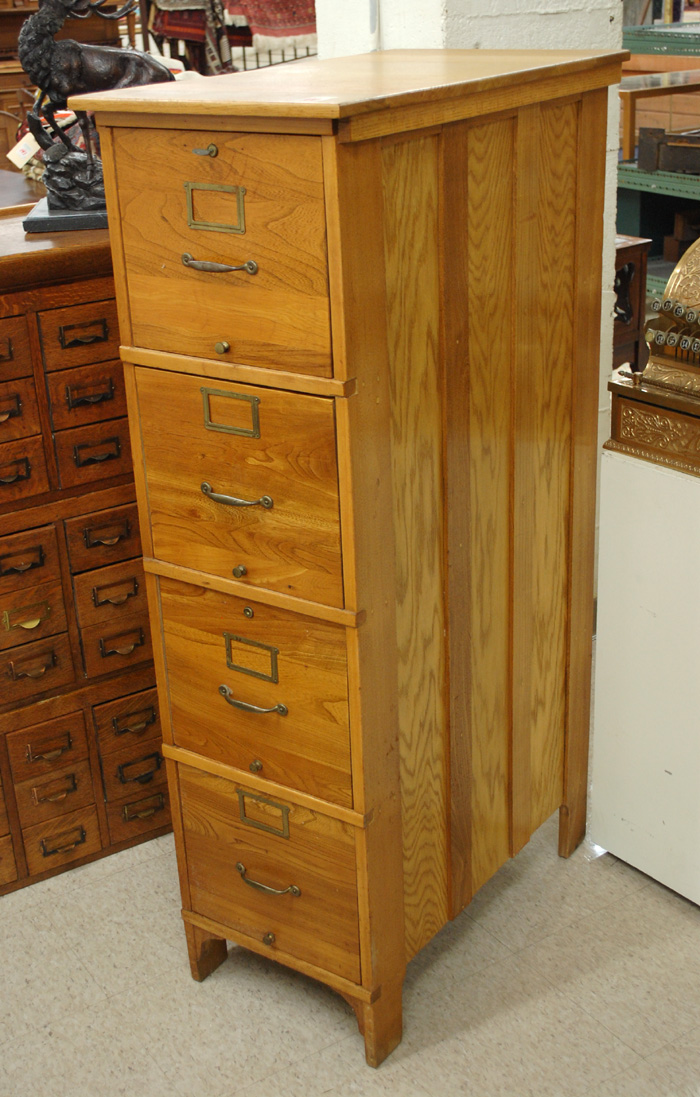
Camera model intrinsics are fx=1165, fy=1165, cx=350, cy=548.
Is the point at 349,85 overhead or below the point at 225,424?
overhead

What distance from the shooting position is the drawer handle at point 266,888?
1870 millimetres

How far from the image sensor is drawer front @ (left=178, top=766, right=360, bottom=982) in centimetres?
181

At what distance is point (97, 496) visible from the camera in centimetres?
223

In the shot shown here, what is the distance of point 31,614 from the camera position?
7.27ft

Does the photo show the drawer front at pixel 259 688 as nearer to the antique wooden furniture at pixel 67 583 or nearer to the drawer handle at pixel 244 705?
the drawer handle at pixel 244 705

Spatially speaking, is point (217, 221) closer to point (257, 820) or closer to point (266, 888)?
point (257, 820)

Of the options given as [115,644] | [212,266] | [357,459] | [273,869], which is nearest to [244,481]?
[357,459]

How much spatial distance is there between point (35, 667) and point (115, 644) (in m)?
0.17

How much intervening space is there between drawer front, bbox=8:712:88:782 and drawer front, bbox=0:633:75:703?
0.07 m

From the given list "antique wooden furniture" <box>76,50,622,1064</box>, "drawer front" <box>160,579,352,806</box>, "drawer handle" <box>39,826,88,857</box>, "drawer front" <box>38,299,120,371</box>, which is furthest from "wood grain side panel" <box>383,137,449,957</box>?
"drawer handle" <box>39,826,88,857</box>

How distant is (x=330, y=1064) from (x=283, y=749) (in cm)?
56

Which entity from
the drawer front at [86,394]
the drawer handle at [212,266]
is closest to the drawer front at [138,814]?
the drawer front at [86,394]

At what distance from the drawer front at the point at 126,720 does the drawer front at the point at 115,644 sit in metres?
0.07

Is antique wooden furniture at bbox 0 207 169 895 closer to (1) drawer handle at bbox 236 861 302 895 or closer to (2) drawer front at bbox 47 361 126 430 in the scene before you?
(2) drawer front at bbox 47 361 126 430
